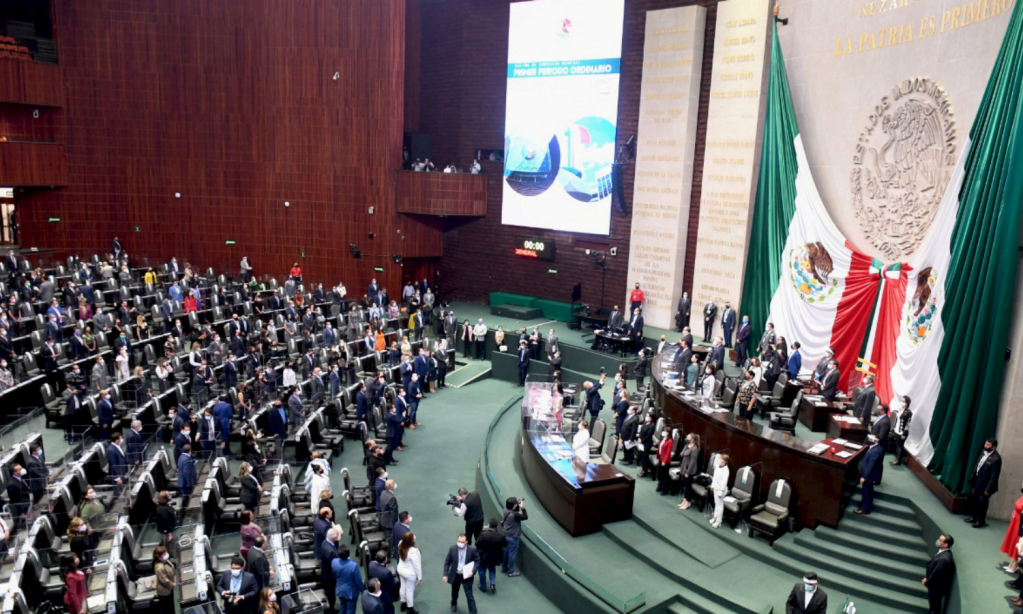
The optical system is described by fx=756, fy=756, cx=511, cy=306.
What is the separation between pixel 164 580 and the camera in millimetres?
8695

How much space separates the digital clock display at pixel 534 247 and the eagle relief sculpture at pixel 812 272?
9902 millimetres

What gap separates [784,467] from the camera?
11.2 m

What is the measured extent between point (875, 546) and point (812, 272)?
7.28m

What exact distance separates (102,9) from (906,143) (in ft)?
82.7

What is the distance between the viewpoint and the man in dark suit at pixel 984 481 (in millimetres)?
10023

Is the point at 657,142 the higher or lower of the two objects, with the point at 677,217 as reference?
higher

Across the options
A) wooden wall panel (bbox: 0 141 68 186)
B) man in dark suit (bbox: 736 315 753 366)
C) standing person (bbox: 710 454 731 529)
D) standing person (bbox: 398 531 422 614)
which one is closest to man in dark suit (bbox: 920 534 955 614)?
standing person (bbox: 710 454 731 529)

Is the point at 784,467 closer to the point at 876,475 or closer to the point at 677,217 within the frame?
the point at 876,475

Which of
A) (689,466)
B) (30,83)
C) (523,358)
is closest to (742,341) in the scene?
(523,358)

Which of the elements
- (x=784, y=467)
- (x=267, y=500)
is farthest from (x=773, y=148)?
(x=267, y=500)

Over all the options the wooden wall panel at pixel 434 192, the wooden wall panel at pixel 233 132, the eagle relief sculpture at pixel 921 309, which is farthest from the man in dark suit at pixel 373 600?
the wooden wall panel at pixel 434 192

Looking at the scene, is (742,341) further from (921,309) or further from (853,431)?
(853,431)

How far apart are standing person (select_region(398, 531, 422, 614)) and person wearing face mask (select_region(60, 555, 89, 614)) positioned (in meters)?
3.49

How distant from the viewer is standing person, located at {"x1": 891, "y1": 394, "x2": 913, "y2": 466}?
12.1 meters
